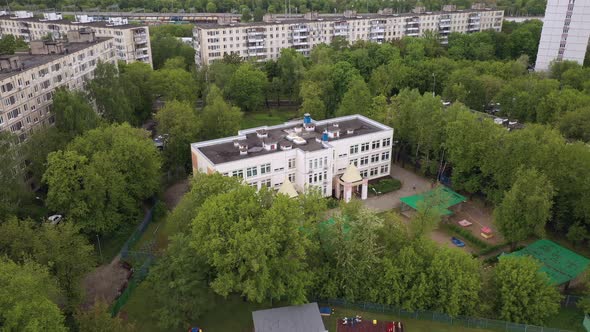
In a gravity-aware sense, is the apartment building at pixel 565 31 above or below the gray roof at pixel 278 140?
above

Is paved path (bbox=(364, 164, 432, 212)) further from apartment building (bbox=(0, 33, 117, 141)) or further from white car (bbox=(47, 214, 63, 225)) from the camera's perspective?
apartment building (bbox=(0, 33, 117, 141))

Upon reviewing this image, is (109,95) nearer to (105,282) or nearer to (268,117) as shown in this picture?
(105,282)

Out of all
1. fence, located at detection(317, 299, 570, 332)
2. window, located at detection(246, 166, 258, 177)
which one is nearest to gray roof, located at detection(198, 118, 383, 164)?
window, located at detection(246, 166, 258, 177)

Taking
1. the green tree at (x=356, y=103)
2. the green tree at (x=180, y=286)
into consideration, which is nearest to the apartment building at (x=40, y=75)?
the green tree at (x=180, y=286)

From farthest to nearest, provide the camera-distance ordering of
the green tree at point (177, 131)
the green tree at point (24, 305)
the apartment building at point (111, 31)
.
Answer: the apartment building at point (111, 31), the green tree at point (177, 131), the green tree at point (24, 305)

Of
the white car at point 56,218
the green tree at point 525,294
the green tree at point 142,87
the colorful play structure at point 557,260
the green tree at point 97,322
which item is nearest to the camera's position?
the green tree at point 97,322

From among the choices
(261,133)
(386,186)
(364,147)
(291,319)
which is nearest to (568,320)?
(291,319)

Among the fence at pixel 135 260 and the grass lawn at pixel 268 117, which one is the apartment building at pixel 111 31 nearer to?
the grass lawn at pixel 268 117

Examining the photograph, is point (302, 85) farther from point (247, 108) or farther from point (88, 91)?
point (88, 91)
